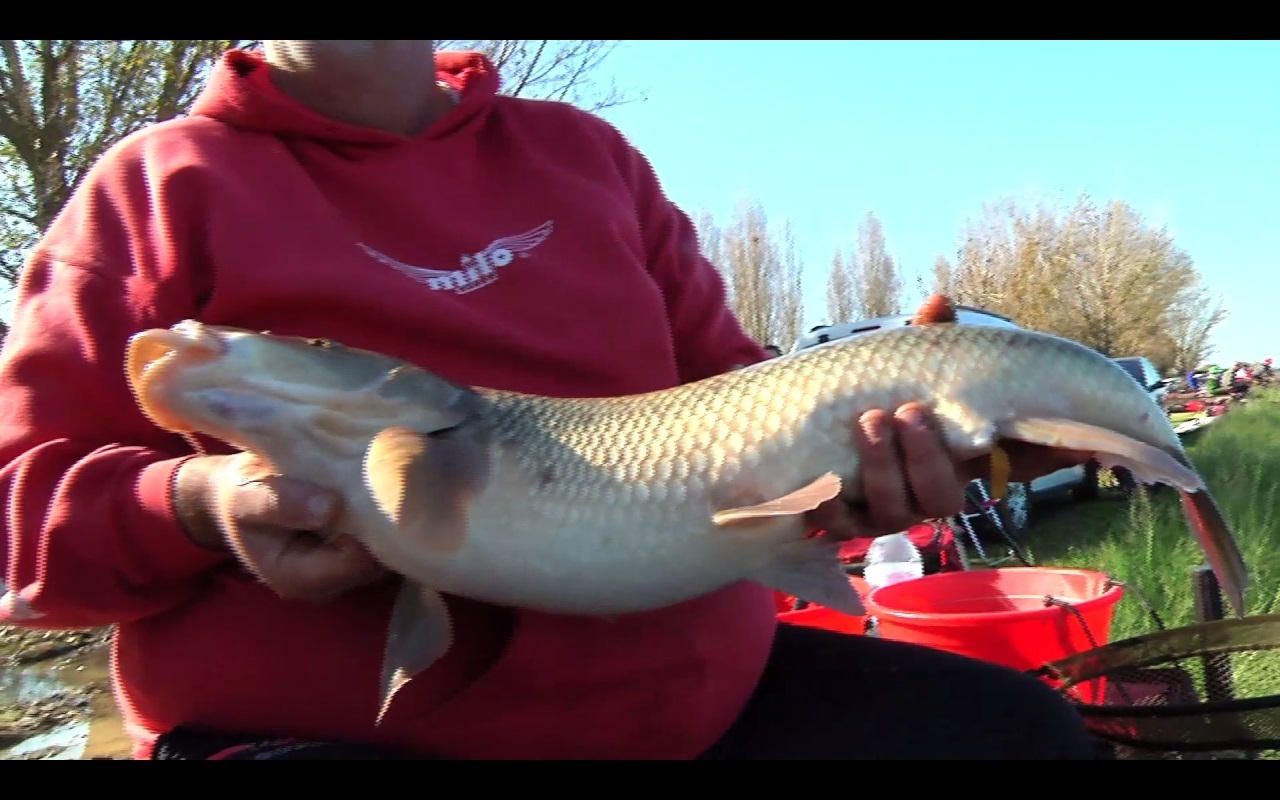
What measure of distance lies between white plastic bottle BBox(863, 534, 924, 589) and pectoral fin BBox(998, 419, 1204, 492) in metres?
2.89

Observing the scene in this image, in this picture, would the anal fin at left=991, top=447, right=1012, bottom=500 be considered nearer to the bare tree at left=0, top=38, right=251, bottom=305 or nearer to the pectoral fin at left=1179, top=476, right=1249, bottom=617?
the pectoral fin at left=1179, top=476, right=1249, bottom=617

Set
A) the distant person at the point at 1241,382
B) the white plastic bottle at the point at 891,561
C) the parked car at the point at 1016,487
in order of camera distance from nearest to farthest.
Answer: the white plastic bottle at the point at 891,561, the parked car at the point at 1016,487, the distant person at the point at 1241,382

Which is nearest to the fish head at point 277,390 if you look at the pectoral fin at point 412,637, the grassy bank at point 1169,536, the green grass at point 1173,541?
the pectoral fin at point 412,637

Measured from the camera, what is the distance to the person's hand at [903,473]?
5.65ft

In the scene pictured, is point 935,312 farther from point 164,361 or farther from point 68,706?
point 68,706

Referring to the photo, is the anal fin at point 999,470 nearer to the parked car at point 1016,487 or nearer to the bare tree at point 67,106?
the parked car at point 1016,487

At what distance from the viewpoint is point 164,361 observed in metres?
1.48

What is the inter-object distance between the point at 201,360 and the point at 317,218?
426 millimetres

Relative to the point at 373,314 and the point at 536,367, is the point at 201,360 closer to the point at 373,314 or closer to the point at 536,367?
the point at 373,314

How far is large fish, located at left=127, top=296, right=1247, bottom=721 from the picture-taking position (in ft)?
5.14

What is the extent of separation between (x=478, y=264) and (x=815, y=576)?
86cm

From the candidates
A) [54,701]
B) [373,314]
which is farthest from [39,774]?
[54,701]

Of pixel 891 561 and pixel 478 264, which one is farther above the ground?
pixel 478 264

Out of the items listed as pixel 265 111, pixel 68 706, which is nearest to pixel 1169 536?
pixel 265 111
